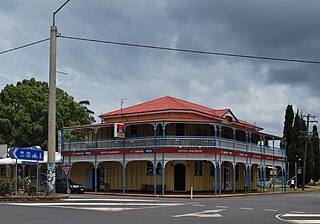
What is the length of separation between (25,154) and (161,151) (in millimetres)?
13987

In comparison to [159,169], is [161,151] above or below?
above

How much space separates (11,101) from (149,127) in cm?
2380

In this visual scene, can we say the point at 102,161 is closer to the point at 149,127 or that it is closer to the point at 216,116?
the point at 149,127

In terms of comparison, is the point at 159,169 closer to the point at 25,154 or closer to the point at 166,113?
the point at 166,113

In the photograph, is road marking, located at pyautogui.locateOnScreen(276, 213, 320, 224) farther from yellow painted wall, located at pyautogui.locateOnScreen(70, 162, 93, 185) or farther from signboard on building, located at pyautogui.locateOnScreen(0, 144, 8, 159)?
signboard on building, located at pyautogui.locateOnScreen(0, 144, 8, 159)

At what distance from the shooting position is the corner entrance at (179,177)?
42.2 metres

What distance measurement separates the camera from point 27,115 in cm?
5850

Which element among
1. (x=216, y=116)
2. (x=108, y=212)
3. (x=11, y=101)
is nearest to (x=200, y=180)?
(x=216, y=116)

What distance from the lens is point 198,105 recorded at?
50312 mm

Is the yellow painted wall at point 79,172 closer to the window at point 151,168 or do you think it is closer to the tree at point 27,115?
the window at point 151,168

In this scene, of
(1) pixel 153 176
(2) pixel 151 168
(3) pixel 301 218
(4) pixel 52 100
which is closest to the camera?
(3) pixel 301 218

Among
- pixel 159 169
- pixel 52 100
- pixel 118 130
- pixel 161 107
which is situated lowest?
pixel 159 169

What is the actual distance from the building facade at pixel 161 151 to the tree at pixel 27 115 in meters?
11.9

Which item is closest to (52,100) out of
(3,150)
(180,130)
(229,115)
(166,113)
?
(166,113)
